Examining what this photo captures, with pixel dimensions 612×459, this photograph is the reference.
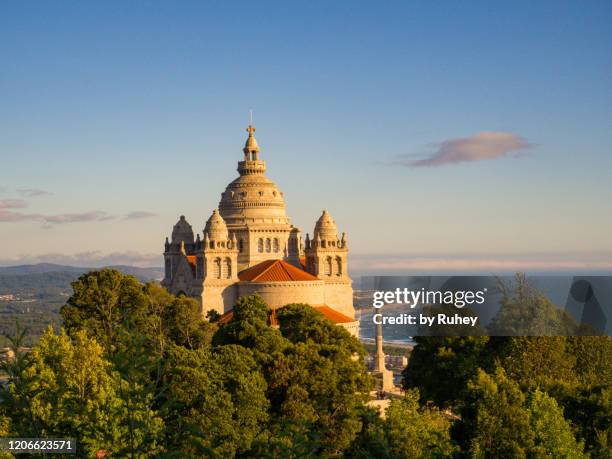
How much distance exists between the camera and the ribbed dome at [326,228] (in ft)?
368

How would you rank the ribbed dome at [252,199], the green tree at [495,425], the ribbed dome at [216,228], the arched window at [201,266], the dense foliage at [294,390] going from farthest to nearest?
the ribbed dome at [252,199] → the ribbed dome at [216,228] → the arched window at [201,266] → the green tree at [495,425] → the dense foliage at [294,390]

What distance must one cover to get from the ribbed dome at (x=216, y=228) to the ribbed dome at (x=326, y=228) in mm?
12263

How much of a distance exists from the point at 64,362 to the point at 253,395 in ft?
34.6

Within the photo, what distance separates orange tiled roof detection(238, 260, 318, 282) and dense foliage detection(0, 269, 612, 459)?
24907 millimetres

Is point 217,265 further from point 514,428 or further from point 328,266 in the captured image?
point 514,428

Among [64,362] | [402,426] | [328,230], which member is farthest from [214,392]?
[328,230]

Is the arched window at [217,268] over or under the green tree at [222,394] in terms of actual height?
over

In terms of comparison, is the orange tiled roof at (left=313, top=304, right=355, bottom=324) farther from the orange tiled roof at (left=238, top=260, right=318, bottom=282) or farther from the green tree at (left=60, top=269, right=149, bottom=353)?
the green tree at (left=60, top=269, right=149, bottom=353)

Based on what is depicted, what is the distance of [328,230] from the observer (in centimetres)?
11225

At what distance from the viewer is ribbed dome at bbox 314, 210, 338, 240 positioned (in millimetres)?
112062

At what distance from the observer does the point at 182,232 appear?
122 m

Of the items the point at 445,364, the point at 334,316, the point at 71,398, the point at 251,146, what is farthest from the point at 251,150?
the point at 71,398

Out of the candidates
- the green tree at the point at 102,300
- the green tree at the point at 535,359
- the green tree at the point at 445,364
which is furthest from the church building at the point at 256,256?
the green tree at the point at 535,359

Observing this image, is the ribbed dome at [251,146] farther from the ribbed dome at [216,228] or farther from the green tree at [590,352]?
the green tree at [590,352]
